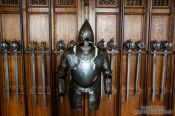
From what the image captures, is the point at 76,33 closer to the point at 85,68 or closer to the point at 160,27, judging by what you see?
the point at 85,68

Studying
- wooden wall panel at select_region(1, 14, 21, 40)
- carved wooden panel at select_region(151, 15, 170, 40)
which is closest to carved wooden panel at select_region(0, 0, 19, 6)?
wooden wall panel at select_region(1, 14, 21, 40)

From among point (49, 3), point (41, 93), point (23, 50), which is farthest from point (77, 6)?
point (41, 93)

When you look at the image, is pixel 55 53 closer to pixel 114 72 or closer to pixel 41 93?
pixel 41 93

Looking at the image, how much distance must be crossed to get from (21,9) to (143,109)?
6.41 ft

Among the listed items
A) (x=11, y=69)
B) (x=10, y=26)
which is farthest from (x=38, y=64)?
(x=10, y=26)

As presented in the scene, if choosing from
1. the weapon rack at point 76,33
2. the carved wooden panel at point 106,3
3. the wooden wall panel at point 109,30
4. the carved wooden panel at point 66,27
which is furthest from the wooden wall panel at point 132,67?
the carved wooden panel at point 66,27

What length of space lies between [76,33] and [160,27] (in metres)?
1.07

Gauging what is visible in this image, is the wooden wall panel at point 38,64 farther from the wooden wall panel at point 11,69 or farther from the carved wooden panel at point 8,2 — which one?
the carved wooden panel at point 8,2

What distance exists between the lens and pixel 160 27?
281cm

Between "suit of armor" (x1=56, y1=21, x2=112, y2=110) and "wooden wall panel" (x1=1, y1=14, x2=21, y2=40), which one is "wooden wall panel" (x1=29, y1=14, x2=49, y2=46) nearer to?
"wooden wall panel" (x1=1, y1=14, x2=21, y2=40)

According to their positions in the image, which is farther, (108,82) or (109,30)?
(109,30)

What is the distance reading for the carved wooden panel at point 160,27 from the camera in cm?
280

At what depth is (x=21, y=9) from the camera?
2539 mm

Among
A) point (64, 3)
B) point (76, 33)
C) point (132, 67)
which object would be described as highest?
point (64, 3)
